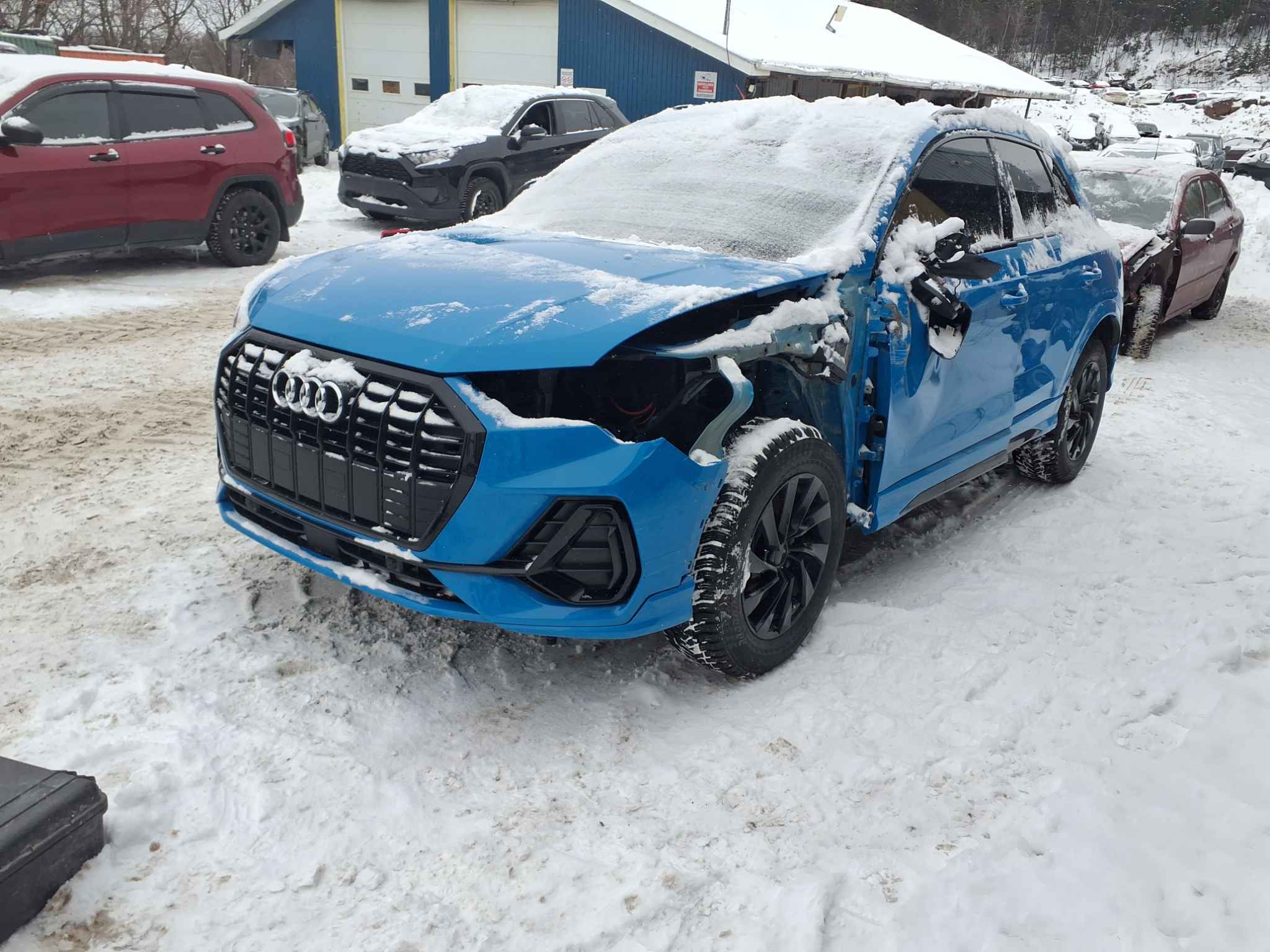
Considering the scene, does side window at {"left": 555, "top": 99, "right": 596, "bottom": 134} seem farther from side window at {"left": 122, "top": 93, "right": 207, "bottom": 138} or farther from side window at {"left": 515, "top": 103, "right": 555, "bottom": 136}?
side window at {"left": 122, "top": 93, "right": 207, "bottom": 138}

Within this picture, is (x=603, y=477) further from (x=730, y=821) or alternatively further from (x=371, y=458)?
(x=730, y=821)

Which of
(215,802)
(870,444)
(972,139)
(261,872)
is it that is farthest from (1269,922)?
(972,139)

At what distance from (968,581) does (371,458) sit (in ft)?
8.35

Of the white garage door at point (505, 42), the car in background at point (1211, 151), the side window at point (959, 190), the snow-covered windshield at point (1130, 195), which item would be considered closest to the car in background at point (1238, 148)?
the car in background at point (1211, 151)

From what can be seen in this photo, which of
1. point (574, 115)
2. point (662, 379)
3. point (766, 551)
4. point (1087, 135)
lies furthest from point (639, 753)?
point (1087, 135)

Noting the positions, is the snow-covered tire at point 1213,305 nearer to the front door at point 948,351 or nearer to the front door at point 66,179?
the front door at point 948,351

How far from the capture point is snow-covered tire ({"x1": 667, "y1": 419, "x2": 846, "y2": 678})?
292 cm

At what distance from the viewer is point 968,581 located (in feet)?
13.5

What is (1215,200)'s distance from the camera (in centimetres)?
1029

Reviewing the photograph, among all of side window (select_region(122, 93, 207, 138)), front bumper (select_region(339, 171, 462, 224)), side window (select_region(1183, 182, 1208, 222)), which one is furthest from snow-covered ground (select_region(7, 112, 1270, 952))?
front bumper (select_region(339, 171, 462, 224))

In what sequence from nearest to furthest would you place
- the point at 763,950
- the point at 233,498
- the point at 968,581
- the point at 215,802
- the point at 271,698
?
the point at 763,950
the point at 215,802
the point at 271,698
the point at 233,498
the point at 968,581

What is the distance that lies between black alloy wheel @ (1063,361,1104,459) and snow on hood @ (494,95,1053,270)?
1.38 meters

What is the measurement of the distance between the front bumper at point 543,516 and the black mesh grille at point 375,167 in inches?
372

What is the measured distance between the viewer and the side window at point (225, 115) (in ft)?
29.6
